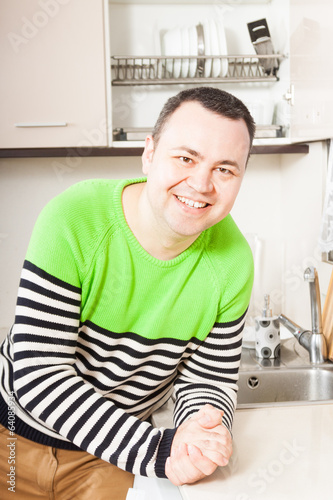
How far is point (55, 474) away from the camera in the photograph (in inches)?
39.4

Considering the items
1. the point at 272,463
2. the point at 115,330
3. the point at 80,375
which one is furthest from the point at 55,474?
the point at 272,463

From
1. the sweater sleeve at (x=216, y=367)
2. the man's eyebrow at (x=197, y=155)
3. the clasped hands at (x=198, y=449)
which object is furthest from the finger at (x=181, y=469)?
the man's eyebrow at (x=197, y=155)

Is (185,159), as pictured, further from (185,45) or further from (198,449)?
(185,45)

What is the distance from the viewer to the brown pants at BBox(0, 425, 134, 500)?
100 centimetres

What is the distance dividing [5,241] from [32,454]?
119 cm

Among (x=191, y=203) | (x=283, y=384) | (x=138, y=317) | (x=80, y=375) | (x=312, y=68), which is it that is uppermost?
(x=312, y=68)

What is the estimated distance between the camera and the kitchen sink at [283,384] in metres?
1.39

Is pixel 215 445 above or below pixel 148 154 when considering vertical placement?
below

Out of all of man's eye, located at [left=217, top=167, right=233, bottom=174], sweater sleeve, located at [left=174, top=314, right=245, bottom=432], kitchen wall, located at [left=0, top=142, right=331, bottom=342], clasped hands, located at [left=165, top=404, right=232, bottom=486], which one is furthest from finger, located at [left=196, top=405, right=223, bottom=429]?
kitchen wall, located at [left=0, top=142, right=331, bottom=342]

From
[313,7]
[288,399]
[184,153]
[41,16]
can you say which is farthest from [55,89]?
[288,399]

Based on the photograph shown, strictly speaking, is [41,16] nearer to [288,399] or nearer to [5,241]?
[5,241]

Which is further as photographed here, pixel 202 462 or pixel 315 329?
pixel 315 329

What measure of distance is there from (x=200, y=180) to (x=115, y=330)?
311 mm

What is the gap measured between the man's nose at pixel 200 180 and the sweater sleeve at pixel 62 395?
263 millimetres
